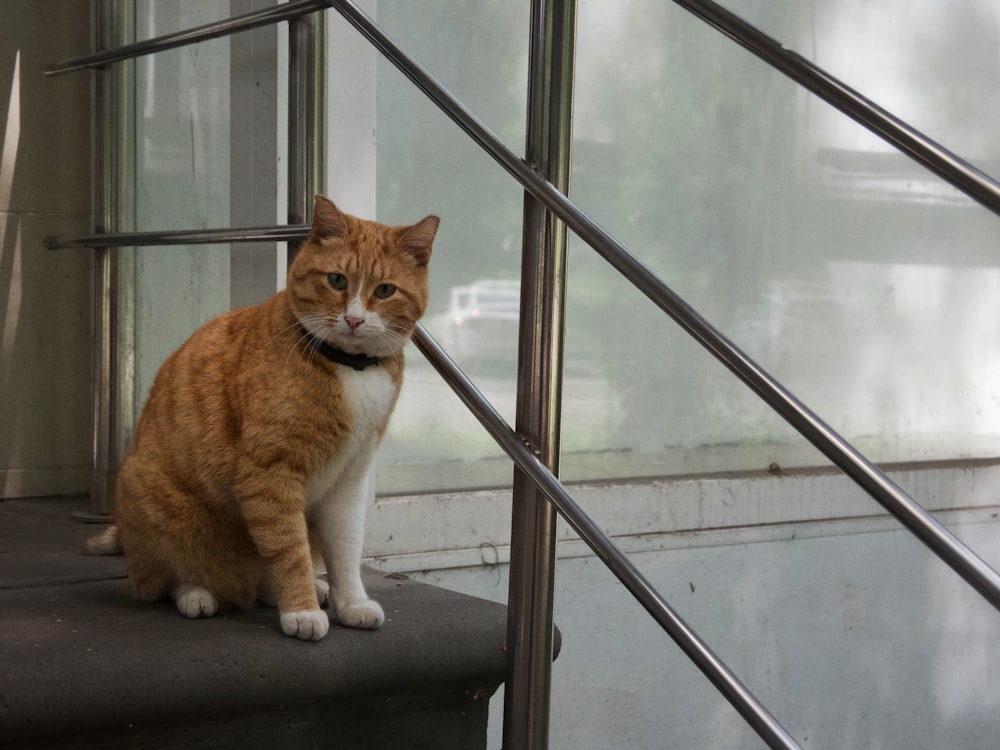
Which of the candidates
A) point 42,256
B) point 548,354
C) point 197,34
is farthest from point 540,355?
point 42,256

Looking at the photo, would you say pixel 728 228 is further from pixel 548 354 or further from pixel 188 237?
pixel 548 354

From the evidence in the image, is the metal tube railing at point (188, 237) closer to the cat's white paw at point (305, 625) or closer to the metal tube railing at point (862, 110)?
the cat's white paw at point (305, 625)

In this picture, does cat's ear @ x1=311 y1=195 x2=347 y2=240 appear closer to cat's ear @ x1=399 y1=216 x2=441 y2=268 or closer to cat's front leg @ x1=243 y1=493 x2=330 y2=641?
cat's ear @ x1=399 y1=216 x2=441 y2=268

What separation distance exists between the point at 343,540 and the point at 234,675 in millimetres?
261

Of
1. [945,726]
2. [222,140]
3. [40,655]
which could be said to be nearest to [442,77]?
[222,140]

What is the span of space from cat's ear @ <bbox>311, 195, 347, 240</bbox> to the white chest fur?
18cm

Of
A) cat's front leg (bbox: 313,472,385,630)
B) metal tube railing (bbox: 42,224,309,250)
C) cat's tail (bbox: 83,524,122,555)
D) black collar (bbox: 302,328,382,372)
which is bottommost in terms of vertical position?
cat's tail (bbox: 83,524,122,555)

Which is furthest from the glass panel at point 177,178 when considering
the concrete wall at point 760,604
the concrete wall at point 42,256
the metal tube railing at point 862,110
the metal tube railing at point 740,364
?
the metal tube railing at point 862,110

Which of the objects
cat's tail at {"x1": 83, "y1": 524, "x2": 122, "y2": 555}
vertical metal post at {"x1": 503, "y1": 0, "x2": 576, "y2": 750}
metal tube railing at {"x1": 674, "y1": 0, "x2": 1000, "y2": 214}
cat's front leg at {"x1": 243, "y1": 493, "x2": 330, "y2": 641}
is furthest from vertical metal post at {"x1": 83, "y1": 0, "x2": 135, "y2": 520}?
metal tube railing at {"x1": 674, "y1": 0, "x2": 1000, "y2": 214}

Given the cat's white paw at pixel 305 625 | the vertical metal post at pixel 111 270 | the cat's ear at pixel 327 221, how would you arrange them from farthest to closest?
the vertical metal post at pixel 111 270, the cat's ear at pixel 327 221, the cat's white paw at pixel 305 625

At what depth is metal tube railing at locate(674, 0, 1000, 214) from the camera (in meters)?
0.69

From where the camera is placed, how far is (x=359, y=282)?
4.15 ft

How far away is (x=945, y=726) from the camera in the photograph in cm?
361

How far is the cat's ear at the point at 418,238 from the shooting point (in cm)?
132
